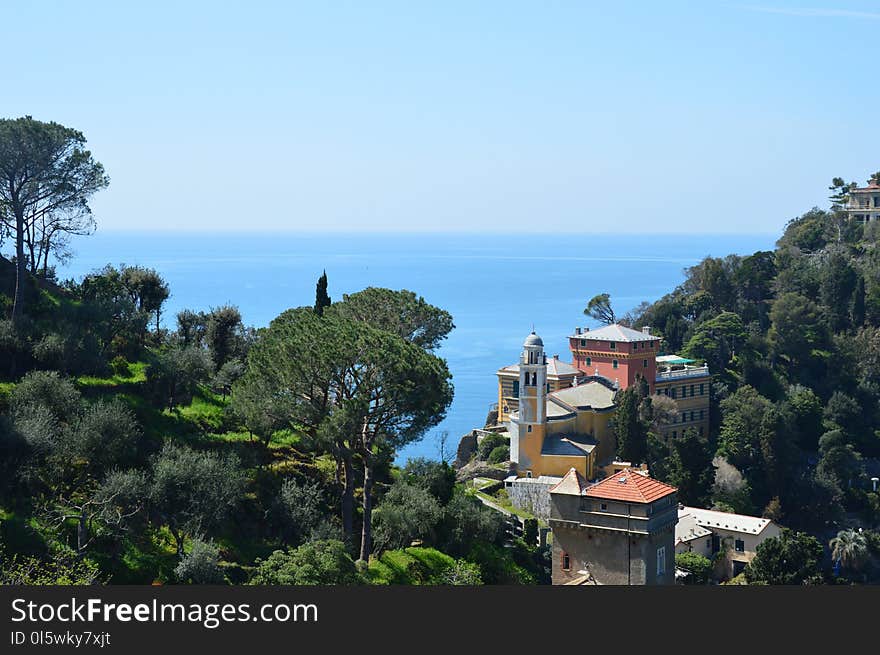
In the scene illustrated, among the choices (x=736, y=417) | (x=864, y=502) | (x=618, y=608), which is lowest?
(x=864, y=502)

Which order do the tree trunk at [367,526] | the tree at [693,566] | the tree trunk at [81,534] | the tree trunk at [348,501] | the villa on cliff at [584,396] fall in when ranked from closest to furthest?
the tree trunk at [81,534]
the tree trunk at [367,526]
the tree trunk at [348,501]
the tree at [693,566]
the villa on cliff at [584,396]

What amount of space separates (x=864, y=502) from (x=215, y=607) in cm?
4119

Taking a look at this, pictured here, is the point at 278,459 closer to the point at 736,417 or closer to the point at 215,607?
the point at 215,607

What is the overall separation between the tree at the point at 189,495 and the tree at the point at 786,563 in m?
21.4

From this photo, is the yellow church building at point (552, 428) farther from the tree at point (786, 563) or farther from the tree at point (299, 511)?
the tree at point (299, 511)

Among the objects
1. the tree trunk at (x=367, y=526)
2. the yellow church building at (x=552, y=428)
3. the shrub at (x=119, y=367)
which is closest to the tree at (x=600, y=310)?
the yellow church building at (x=552, y=428)

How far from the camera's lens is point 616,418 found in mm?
46062

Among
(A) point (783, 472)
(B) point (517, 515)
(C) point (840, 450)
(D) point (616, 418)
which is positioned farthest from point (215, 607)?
(C) point (840, 450)

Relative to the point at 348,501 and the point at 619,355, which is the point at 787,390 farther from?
the point at 348,501

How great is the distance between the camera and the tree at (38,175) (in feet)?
105

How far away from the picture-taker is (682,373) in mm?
52531

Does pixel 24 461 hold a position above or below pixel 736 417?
above

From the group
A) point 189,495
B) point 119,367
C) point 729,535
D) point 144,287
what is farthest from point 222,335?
point 729,535

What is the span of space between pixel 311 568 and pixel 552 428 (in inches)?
948
